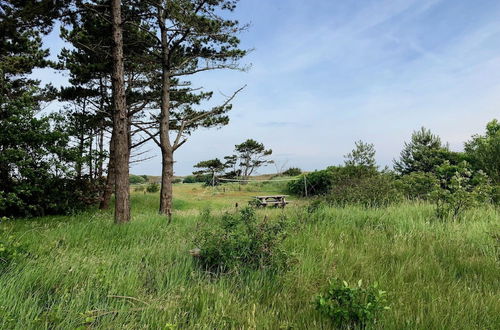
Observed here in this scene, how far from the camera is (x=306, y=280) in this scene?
2850 millimetres

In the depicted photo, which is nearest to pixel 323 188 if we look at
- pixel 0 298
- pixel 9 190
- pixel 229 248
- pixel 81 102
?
pixel 81 102

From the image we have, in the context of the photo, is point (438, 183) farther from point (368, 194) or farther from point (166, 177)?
point (166, 177)

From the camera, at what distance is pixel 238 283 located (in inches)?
112

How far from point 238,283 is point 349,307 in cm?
107

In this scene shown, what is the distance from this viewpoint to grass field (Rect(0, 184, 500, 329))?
213cm

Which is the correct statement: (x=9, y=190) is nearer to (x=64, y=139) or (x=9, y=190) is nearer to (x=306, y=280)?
(x=64, y=139)

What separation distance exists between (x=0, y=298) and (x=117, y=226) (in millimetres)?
2965

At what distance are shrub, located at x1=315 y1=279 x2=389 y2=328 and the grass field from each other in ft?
0.25

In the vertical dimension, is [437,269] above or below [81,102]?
below

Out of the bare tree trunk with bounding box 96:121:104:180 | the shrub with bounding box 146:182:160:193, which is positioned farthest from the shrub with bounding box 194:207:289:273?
the shrub with bounding box 146:182:160:193

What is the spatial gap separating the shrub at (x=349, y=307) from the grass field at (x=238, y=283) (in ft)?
0.25

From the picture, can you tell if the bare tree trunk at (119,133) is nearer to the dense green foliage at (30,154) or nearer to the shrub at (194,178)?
the dense green foliage at (30,154)

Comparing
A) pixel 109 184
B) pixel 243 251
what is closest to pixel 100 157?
pixel 109 184

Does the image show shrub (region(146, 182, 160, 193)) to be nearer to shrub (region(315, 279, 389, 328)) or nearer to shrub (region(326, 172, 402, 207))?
shrub (region(326, 172, 402, 207))
